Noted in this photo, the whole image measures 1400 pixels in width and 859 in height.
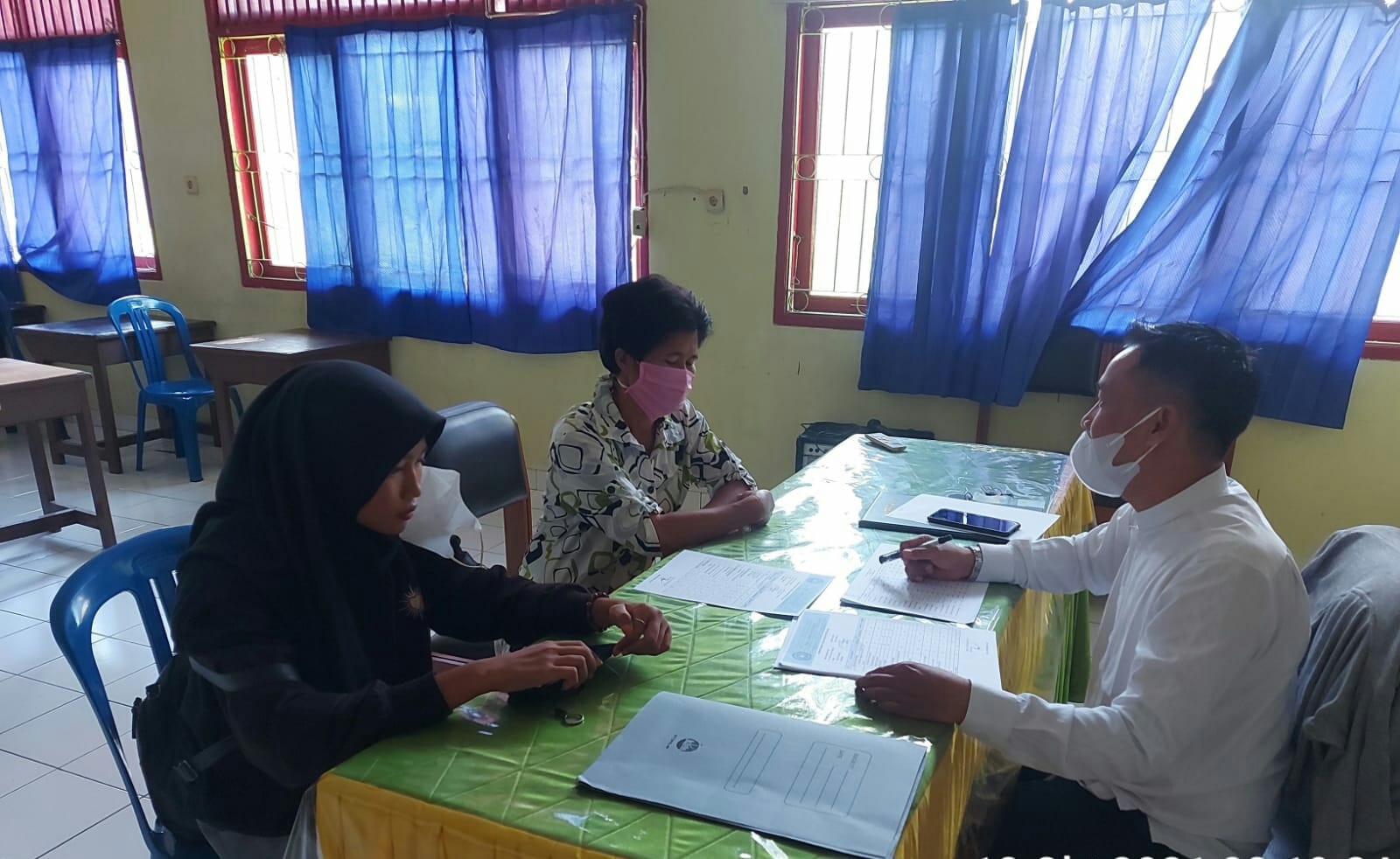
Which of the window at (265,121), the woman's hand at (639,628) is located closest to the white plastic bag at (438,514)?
the woman's hand at (639,628)

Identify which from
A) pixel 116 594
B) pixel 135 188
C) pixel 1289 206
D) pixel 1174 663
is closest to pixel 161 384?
pixel 135 188

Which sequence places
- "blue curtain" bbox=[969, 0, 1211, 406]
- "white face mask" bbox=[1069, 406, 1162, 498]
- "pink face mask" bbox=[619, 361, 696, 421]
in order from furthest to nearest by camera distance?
1. "blue curtain" bbox=[969, 0, 1211, 406]
2. "pink face mask" bbox=[619, 361, 696, 421]
3. "white face mask" bbox=[1069, 406, 1162, 498]

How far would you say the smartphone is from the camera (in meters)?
1.71

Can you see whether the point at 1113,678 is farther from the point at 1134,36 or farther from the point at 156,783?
the point at 1134,36

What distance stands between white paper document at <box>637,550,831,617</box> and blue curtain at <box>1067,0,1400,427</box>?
228 cm

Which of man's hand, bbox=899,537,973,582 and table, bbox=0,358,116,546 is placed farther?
table, bbox=0,358,116,546

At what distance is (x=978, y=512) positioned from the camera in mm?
1854

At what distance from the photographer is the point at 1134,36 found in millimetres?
2938

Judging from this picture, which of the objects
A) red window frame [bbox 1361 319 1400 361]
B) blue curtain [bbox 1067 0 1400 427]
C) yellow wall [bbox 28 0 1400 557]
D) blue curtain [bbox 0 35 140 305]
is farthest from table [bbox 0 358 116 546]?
red window frame [bbox 1361 319 1400 361]

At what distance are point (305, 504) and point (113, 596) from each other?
561mm

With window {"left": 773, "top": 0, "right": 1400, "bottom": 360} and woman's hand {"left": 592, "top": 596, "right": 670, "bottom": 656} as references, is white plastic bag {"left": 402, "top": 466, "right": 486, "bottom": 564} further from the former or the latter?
window {"left": 773, "top": 0, "right": 1400, "bottom": 360}

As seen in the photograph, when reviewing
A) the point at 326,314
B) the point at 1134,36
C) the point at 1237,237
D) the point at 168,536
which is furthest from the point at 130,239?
the point at 1237,237

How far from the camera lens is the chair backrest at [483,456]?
Result: 1911 mm

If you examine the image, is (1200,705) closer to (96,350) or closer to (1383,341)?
(1383,341)
